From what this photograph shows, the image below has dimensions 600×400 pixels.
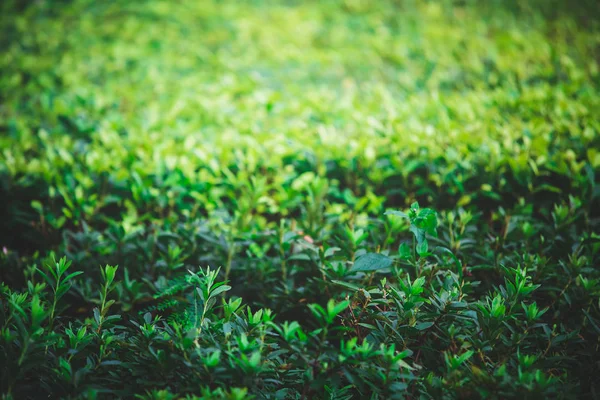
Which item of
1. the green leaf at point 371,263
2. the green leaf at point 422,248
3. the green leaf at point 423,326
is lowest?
the green leaf at point 423,326

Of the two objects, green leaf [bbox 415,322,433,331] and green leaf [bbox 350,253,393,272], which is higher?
green leaf [bbox 350,253,393,272]

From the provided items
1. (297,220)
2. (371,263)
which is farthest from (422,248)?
(297,220)

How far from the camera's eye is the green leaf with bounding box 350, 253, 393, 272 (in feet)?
5.44

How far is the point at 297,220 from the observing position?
2.37 metres

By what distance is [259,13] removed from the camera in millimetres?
6488

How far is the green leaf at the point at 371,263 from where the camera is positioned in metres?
1.66

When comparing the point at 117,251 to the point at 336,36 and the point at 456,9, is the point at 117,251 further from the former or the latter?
the point at 456,9

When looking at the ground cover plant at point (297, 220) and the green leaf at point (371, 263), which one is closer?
the ground cover plant at point (297, 220)

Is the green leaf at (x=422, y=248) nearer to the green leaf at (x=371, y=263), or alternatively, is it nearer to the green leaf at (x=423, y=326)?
the green leaf at (x=371, y=263)

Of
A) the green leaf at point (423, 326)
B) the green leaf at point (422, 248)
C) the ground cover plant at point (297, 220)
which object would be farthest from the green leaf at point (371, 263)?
the green leaf at point (423, 326)

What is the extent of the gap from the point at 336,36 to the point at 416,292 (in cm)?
478

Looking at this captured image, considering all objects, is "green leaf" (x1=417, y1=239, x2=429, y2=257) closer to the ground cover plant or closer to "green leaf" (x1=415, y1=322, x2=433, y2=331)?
the ground cover plant

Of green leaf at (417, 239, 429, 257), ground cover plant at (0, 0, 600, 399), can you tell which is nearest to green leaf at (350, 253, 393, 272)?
ground cover plant at (0, 0, 600, 399)

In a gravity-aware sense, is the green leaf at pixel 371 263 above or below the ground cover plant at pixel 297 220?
above
